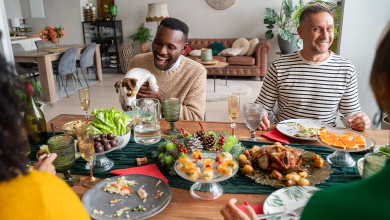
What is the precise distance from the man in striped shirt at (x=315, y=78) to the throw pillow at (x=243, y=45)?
4.42 metres

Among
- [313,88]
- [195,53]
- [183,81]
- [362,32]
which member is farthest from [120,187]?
[195,53]

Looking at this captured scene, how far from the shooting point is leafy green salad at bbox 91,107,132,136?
119 cm

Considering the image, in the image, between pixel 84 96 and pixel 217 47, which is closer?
pixel 84 96

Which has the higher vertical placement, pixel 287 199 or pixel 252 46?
pixel 252 46

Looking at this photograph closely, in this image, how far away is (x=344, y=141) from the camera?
110 centimetres

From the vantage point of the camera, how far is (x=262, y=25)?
6.70 meters

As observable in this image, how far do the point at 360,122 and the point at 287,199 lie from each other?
82cm

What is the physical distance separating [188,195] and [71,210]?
45 centimetres

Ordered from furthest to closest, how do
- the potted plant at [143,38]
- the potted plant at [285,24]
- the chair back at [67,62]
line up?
1. the potted plant at [143,38]
2. the potted plant at [285,24]
3. the chair back at [67,62]

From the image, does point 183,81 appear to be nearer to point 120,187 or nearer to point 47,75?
point 120,187

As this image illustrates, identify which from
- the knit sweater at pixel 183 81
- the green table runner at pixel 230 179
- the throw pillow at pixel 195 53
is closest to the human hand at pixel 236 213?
the green table runner at pixel 230 179

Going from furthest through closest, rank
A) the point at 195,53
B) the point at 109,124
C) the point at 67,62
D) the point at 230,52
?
the point at 195,53, the point at 230,52, the point at 67,62, the point at 109,124

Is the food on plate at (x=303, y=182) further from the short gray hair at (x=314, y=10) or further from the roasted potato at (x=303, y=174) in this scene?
the short gray hair at (x=314, y=10)

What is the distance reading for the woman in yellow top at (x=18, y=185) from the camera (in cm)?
47
